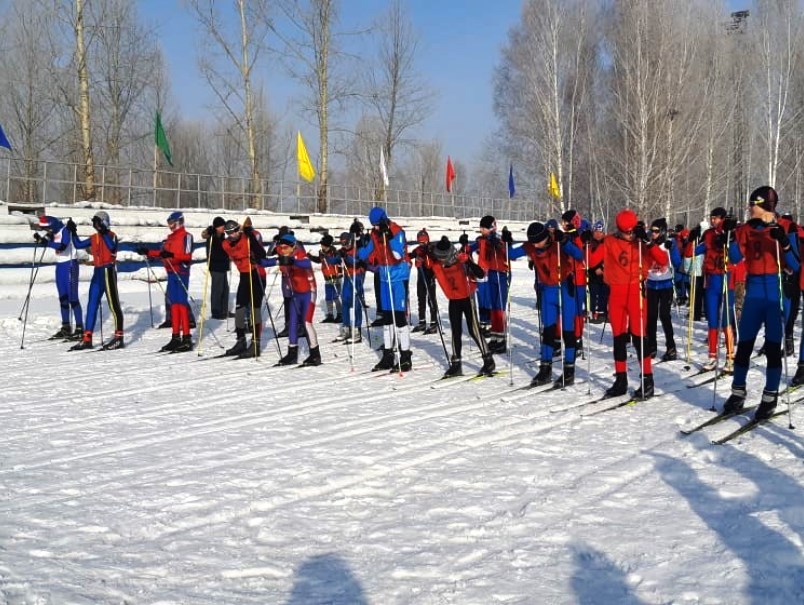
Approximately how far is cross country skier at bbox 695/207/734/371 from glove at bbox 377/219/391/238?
4.02 m

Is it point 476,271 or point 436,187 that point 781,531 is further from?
point 436,187

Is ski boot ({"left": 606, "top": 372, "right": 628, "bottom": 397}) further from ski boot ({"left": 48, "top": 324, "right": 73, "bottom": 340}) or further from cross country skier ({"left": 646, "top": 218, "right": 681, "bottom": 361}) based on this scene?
ski boot ({"left": 48, "top": 324, "right": 73, "bottom": 340})

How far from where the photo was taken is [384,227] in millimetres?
9672

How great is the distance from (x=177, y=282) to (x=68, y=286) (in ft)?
7.67

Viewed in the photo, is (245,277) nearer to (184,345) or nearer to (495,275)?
(184,345)

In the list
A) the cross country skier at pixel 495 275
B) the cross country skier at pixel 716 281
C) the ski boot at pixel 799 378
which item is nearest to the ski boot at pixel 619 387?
the cross country skier at pixel 716 281

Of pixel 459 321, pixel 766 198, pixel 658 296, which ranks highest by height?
pixel 766 198

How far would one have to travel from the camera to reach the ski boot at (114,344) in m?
Answer: 11.8

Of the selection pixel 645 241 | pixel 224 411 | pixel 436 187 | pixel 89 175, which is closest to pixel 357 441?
pixel 224 411

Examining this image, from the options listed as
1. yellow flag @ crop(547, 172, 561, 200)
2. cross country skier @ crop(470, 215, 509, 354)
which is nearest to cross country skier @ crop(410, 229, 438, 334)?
cross country skier @ crop(470, 215, 509, 354)

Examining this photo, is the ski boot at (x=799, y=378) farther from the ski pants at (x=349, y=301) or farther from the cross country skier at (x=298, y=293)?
the ski pants at (x=349, y=301)

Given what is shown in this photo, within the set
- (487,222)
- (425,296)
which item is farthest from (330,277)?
(487,222)

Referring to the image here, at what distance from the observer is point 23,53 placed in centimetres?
3300

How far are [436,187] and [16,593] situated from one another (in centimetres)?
5990
